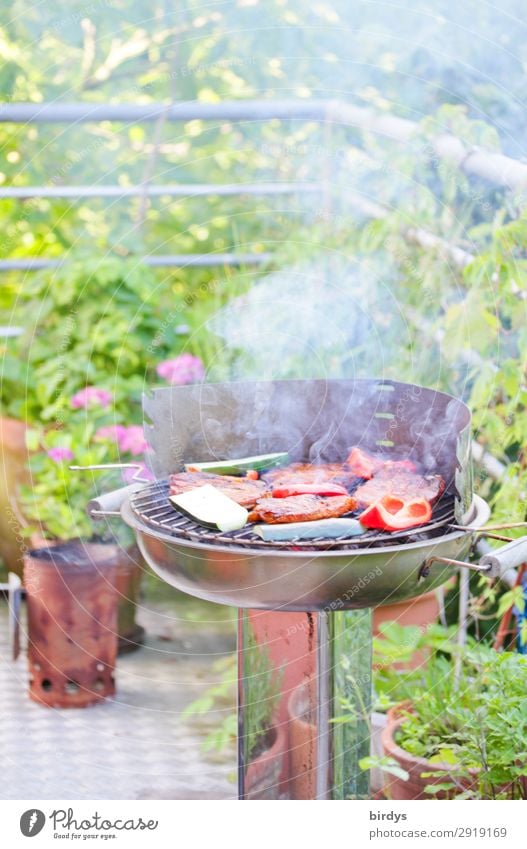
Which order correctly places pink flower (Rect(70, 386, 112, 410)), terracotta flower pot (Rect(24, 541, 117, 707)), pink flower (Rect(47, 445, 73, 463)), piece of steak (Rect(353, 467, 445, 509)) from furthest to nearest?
pink flower (Rect(70, 386, 112, 410)) → pink flower (Rect(47, 445, 73, 463)) → terracotta flower pot (Rect(24, 541, 117, 707)) → piece of steak (Rect(353, 467, 445, 509))

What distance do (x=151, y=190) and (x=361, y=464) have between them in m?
1.71

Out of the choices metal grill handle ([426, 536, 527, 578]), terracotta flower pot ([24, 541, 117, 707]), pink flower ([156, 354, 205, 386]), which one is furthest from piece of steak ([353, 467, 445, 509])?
pink flower ([156, 354, 205, 386])

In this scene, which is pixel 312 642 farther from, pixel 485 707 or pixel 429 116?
pixel 429 116

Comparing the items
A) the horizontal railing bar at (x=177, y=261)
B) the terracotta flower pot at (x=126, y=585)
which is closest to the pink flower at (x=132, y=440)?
the terracotta flower pot at (x=126, y=585)

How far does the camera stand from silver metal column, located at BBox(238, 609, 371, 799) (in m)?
1.59

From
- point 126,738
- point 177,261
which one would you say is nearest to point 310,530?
point 126,738

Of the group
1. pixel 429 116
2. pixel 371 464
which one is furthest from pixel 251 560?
pixel 429 116

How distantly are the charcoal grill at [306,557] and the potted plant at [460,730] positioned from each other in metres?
0.11

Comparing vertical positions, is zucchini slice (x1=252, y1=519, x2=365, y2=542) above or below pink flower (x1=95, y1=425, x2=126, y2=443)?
above

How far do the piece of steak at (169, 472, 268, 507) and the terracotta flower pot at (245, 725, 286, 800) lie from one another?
0.40m

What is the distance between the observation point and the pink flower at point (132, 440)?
2529mm

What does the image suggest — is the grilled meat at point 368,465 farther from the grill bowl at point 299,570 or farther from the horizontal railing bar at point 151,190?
the horizontal railing bar at point 151,190

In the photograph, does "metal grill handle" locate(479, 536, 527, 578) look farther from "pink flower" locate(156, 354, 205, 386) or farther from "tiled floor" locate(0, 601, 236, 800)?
"pink flower" locate(156, 354, 205, 386)

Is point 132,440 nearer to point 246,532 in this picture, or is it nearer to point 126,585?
point 126,585
